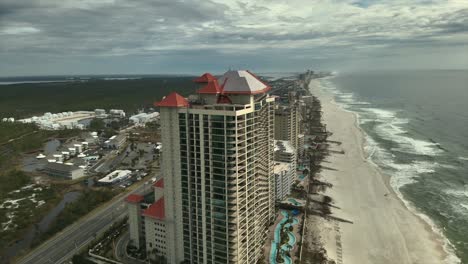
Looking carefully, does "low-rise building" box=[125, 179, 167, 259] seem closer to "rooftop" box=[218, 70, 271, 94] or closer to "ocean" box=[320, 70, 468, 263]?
"rooftop" box=[218, 70, 271, 94]

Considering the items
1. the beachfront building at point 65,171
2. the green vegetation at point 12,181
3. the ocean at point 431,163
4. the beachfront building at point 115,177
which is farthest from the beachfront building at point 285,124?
the green vegetation at point 12,181

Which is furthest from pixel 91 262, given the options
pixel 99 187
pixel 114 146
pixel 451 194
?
pixel 114 146

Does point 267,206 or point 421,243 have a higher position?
point 267,206

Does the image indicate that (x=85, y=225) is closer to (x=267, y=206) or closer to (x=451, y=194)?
(x=267, y=206)

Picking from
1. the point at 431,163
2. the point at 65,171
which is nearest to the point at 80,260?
the point at 65,171

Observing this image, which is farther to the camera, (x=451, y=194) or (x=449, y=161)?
(x=449, y=161)

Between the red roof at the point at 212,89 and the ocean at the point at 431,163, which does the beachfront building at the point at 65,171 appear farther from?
the ocean at the point at 431,163
